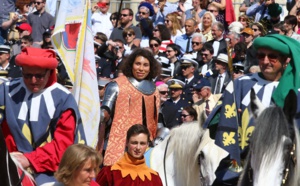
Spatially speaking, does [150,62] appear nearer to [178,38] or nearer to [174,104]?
[174,104]

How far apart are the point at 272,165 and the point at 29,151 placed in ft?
8.60

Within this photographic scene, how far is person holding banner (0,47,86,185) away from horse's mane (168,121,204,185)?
1705 mm

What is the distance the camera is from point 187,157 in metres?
11.2

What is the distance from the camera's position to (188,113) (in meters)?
14.2

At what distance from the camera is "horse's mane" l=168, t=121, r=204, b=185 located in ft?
36.6

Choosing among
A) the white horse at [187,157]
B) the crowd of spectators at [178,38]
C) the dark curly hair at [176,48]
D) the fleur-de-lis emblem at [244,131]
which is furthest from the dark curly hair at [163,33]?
the fleur-de-lis emblem at [244,131]

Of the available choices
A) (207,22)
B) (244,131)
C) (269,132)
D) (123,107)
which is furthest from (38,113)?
(207,22)

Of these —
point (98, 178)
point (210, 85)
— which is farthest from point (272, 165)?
point (210, 85)

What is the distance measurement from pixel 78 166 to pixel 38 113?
133cm

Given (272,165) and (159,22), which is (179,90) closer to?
(159,22)

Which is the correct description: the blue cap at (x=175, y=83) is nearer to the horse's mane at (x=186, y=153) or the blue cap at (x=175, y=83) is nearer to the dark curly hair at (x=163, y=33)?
the dark curly hair at (x=163, y=33)

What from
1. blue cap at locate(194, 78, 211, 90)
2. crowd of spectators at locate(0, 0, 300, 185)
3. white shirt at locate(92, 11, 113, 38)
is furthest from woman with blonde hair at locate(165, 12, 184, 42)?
blue cap at locate(194, 78, 211, 90)

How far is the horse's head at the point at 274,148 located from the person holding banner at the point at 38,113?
1.95 m

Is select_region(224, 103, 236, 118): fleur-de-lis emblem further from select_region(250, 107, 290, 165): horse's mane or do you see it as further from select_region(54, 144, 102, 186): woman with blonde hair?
select_region(54, 144, 102, 186): woman with blonde hair
